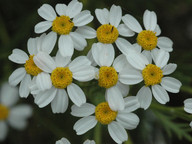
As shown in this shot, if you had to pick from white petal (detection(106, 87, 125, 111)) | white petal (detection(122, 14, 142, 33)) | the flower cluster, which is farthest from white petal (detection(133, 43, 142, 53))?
white petal (detection(106, 87, 125, 111))

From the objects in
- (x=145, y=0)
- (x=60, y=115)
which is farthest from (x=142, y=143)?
(x=145, y=0)

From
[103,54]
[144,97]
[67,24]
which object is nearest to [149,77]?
[144,97]

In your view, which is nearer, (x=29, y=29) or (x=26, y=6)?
(x=29, y=29)

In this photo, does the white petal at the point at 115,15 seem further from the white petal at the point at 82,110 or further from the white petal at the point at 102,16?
the white petal at the point at 82,110

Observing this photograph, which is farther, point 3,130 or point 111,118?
point 3,130

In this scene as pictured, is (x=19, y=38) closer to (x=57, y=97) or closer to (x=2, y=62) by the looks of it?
(x=2, y=62)

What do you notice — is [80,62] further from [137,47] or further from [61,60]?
[137,47]
